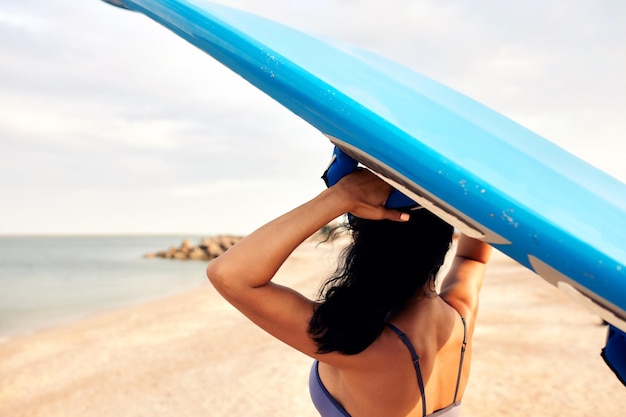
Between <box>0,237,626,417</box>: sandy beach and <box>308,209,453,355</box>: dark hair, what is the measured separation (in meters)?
1.80

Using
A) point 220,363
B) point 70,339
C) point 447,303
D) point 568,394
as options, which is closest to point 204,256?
point 70,339

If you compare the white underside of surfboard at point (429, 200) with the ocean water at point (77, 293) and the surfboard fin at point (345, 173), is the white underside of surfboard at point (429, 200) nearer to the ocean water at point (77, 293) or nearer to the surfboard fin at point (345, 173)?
the surfboard fin at point (345, 173)

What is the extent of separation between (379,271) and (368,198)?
1.04 feet

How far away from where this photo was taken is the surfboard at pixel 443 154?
1002 millimetres

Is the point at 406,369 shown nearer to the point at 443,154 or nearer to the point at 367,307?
the point at 367,307

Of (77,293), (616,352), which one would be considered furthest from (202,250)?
(616,352)

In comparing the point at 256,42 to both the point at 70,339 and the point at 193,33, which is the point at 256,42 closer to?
the point at 193,33

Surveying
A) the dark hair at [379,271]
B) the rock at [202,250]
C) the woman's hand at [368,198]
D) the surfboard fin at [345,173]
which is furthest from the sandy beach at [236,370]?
the rock at [202,250]

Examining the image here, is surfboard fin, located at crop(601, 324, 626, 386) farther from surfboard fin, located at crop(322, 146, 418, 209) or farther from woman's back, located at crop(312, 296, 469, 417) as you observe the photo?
surfboard fin, located at crop(322, 146, 418, 209)

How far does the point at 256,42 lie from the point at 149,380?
6.16 metres

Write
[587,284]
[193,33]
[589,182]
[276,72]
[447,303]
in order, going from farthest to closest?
[447,303] < [589,182] < [193,33] < [276,72] < [587,284]

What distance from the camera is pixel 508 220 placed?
1032 mm

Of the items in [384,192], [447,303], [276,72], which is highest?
[276,72]

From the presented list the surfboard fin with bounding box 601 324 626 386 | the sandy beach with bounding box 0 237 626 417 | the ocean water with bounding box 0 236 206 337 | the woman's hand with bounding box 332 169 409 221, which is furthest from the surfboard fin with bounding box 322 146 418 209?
the ocean water with bounding box 0 236 206 337
